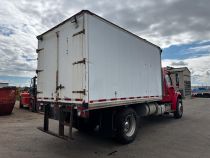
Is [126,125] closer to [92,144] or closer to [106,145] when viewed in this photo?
[106,145]

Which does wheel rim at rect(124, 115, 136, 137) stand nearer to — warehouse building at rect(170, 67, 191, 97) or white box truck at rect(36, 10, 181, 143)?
white box truck at rect(36, 10, 181, 143)

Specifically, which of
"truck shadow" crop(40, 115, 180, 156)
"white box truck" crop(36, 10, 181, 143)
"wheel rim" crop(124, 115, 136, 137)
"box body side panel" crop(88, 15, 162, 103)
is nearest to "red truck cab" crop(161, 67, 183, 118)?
→ "box body side panel" crop(88, 15, 162, 103)

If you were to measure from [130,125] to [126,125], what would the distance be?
0.29 meters

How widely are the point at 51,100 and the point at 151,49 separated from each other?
4856 mm

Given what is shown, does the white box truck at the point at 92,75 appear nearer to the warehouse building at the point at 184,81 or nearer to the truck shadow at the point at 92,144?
the truck shadow at the point at 92,144

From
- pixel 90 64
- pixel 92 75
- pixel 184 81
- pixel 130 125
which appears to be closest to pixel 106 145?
pixel 130 125

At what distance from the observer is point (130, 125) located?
294 inches

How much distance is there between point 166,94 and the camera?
11.2 meters

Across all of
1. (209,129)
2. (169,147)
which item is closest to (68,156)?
(169,147)

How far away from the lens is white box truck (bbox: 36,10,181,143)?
586 cm

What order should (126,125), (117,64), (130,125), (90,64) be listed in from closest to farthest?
1. (90,64)
2. (117,64)
3. (126,125)
4. (130,125)

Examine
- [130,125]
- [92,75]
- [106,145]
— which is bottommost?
[106,145]

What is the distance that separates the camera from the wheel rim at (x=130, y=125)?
721cm

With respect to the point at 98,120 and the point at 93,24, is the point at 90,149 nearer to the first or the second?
the point at 98,120
